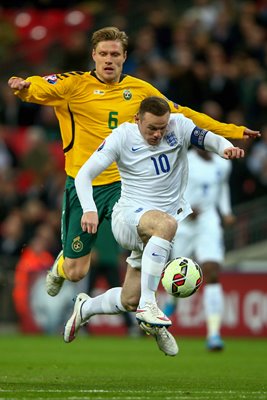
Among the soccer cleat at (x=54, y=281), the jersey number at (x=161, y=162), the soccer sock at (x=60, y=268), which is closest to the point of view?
the jersey number at (x=161, y=162)

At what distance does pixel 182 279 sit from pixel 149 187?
36.4 inches

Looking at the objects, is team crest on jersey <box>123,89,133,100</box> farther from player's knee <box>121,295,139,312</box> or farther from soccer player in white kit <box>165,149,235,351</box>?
soccer player in white kit <box>165,149,235,351</box>

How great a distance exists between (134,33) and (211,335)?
10.6 m

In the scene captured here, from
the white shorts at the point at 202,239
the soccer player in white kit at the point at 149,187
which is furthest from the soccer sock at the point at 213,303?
the soccer player in white kit at the point at 149,187

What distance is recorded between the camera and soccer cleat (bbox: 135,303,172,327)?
32.1 ft

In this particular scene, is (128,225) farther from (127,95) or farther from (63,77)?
(63,77)

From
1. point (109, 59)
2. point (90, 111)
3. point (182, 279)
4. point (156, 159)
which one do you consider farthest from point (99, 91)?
point (182, 279)

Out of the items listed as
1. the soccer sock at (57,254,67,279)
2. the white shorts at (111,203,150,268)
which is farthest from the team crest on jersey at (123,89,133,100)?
the soccer sock at (57,254,67,279)

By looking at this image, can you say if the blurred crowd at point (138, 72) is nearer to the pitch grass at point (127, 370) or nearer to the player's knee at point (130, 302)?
the pitch grass at point (127, 370)

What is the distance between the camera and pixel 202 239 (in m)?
15.2

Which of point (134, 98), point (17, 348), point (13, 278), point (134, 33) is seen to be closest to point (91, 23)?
point (134, 33)

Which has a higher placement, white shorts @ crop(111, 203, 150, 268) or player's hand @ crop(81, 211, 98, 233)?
player's hand @ crop(81, 211, 98, 233)

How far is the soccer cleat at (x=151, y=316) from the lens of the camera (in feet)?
32.1

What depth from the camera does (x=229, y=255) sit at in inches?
764
